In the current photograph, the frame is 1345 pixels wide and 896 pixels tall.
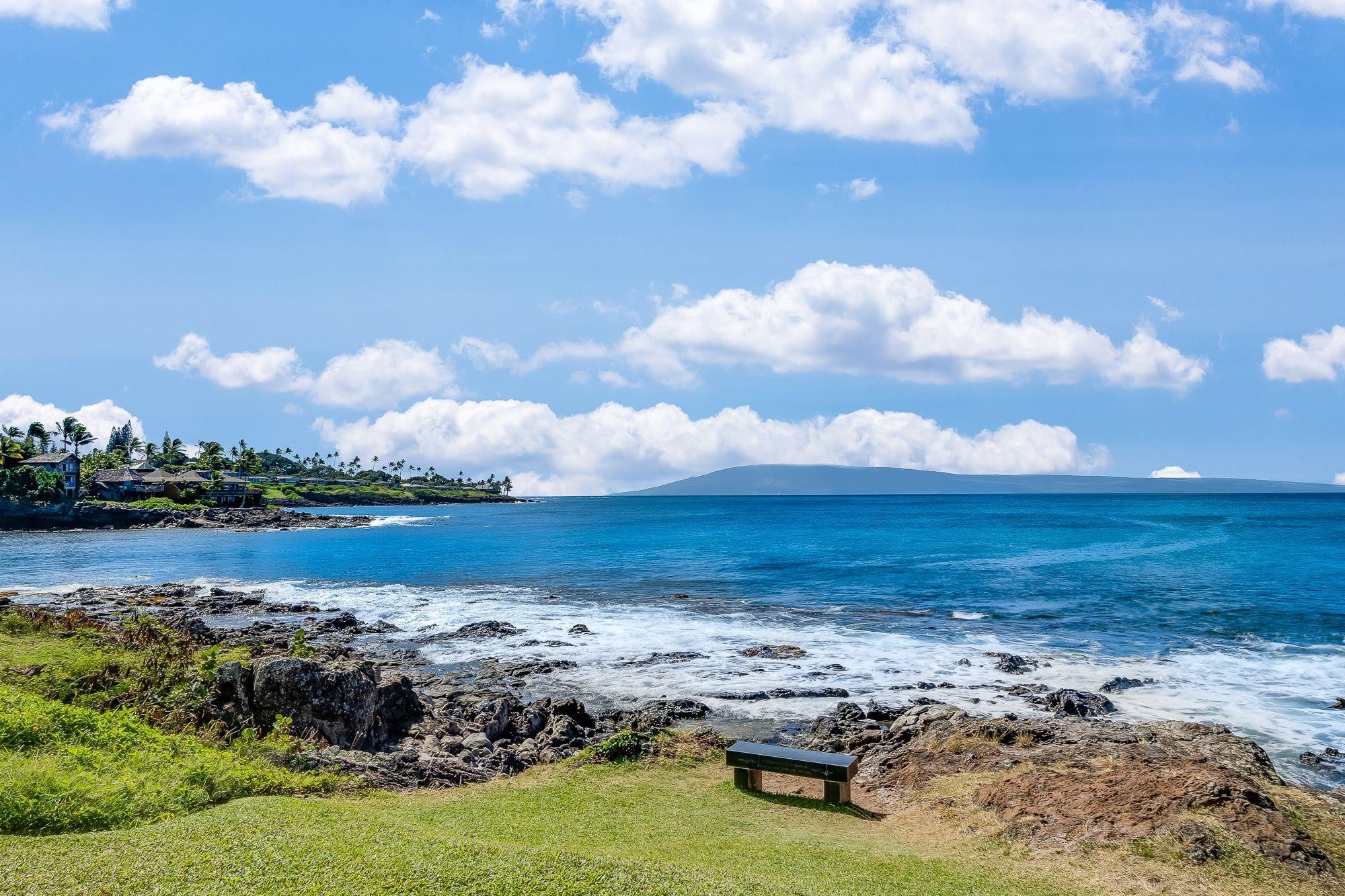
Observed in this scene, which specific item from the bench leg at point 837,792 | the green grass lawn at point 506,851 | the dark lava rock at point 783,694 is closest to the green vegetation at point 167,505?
the dark lava rock at point 783,694

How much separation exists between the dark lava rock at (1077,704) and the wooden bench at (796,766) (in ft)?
35.0

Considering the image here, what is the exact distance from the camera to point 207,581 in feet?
188

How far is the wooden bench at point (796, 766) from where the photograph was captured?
15.0 meters

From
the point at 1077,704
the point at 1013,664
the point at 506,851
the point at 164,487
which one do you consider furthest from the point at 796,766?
the point at 164,487

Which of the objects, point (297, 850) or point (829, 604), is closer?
point (297, 850)

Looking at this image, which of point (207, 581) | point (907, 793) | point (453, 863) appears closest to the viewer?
point (453, 863)

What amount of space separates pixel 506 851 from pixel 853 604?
37.7 metres

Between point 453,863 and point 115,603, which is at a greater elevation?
point 453,863

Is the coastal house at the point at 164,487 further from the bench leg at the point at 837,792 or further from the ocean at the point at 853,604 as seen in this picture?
the bench leg at the point at 837,792

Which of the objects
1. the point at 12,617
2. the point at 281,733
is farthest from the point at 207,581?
the point at 281,733

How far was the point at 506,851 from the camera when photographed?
986 cm

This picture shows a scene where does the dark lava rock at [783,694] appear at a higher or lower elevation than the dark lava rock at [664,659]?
higher

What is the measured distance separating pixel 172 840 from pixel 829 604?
38.8 meters

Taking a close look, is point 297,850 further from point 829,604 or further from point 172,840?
point 829,604
